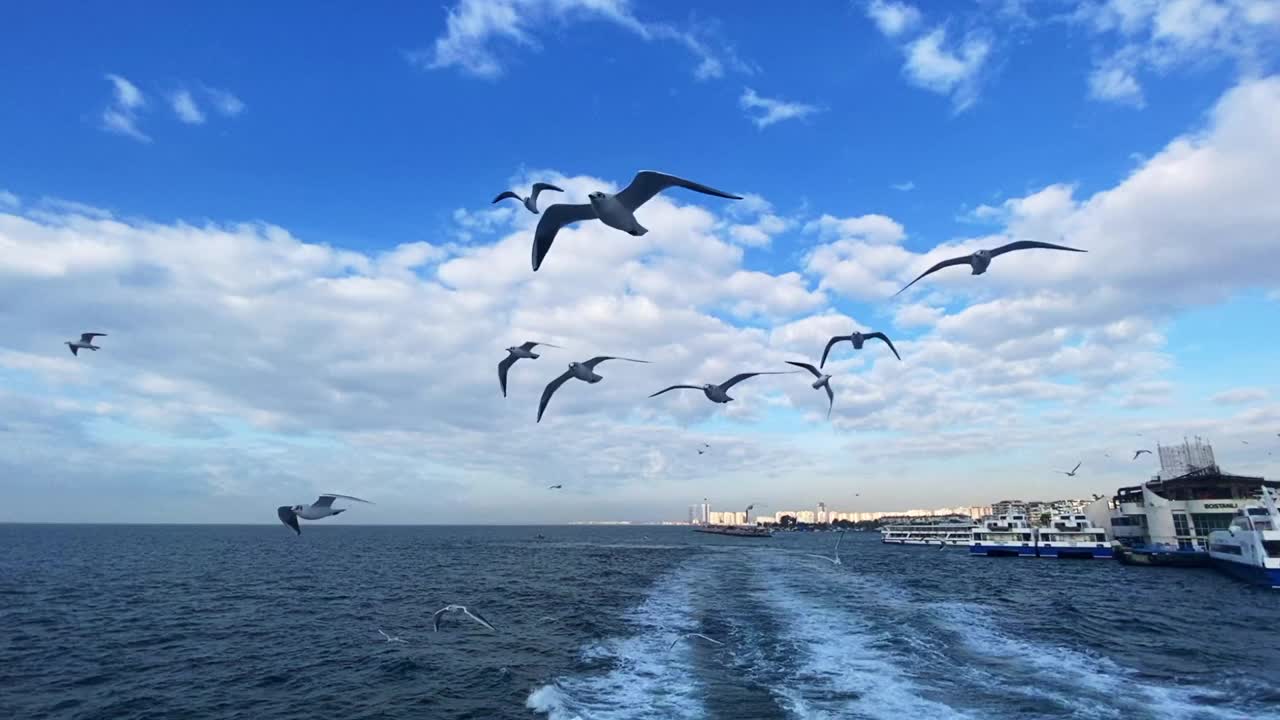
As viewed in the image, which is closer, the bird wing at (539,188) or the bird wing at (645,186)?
the bird wing at (645,186)

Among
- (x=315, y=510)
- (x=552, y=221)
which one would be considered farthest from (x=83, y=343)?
(x=552, y=221)

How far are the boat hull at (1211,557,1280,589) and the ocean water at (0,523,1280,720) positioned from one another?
1.25m

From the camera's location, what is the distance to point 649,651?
25.9 m

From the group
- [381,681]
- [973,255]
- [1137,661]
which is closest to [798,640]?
[1137,661]

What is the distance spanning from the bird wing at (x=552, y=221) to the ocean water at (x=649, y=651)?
43.9 feet

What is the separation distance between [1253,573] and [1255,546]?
212 cm

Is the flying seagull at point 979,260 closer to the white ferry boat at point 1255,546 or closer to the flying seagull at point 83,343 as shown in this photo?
the flying seagull at point 83,343

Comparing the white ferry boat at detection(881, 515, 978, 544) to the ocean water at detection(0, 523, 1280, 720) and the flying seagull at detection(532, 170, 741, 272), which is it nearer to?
the ocean water at detection(0, 523, 1280, 720)

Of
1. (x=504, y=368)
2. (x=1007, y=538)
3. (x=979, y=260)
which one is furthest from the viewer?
(x=1007, y=538)

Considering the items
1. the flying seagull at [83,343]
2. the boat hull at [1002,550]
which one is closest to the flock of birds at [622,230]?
the flying seagull at [83,343]

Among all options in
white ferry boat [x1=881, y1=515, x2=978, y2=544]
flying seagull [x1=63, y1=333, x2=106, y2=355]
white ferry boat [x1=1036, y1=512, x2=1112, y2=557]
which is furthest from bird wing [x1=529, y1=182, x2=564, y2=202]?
white ferry boat [x1=881, y1=515, x2=978, y2=544]

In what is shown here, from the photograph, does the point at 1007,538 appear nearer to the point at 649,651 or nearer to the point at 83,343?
the point at 649,651

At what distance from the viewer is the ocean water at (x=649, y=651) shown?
19594 mm

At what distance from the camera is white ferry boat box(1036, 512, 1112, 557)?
83.7 meters
